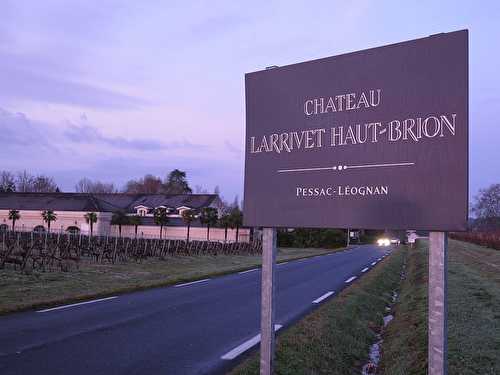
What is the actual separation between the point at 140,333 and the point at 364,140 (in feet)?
20.6

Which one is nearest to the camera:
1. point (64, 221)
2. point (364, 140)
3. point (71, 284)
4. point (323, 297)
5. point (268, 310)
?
point (364, 140)

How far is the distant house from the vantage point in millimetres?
62219

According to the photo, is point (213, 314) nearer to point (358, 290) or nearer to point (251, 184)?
point (358, 290)

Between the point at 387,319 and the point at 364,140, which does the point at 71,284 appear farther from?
the point at 364,140

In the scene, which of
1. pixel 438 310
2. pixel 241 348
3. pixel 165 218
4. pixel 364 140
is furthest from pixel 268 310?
pixel 165 218

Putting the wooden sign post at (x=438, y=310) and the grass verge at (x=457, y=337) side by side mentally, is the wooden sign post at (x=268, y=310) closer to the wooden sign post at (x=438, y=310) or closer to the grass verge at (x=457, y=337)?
the wooden sign post at (x=438, y=310)

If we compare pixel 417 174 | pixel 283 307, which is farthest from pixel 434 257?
pixel 283 307

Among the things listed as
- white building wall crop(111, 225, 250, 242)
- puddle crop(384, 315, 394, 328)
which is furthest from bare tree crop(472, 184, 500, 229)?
puddle crop(384, 315, 394, 328)

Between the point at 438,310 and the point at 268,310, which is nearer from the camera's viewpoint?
the point at 438,310

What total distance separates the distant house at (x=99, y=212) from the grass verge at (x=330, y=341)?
4904 centimetres

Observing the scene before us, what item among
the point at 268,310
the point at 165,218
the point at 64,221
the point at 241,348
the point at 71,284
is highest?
the point at 165,218

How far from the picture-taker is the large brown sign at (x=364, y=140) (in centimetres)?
367

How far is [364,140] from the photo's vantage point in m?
4.17

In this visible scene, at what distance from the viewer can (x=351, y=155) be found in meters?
4.23
